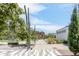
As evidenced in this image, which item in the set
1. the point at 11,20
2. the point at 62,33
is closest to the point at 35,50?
the point at 62,33

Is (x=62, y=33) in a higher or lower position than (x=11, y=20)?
lower

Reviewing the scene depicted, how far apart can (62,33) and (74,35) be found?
23 cm

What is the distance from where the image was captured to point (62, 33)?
4.56 m

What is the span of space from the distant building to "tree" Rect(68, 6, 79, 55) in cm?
8

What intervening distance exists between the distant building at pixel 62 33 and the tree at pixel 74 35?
3.0 inches

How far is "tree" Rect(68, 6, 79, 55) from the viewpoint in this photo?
4508 mm

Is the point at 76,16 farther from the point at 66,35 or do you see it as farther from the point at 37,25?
the point at 37,25

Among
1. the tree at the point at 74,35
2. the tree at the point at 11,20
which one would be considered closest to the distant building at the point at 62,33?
the tree at the point at 74,35

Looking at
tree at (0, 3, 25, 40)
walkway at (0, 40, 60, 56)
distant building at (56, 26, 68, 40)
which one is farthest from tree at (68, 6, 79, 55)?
tree at (0, 3, 25, 40)

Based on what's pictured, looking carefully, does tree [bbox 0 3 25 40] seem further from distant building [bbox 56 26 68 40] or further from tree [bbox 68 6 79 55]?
tree [bbox 68 6 79 55]

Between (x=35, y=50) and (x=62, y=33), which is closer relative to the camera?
(x=62, y=33)

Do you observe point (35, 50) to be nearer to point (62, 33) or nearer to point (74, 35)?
point (62, 33)

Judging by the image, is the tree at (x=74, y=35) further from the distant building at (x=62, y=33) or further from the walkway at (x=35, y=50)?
the walkway at (x=35, y=50)

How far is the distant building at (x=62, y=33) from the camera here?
179 inches
